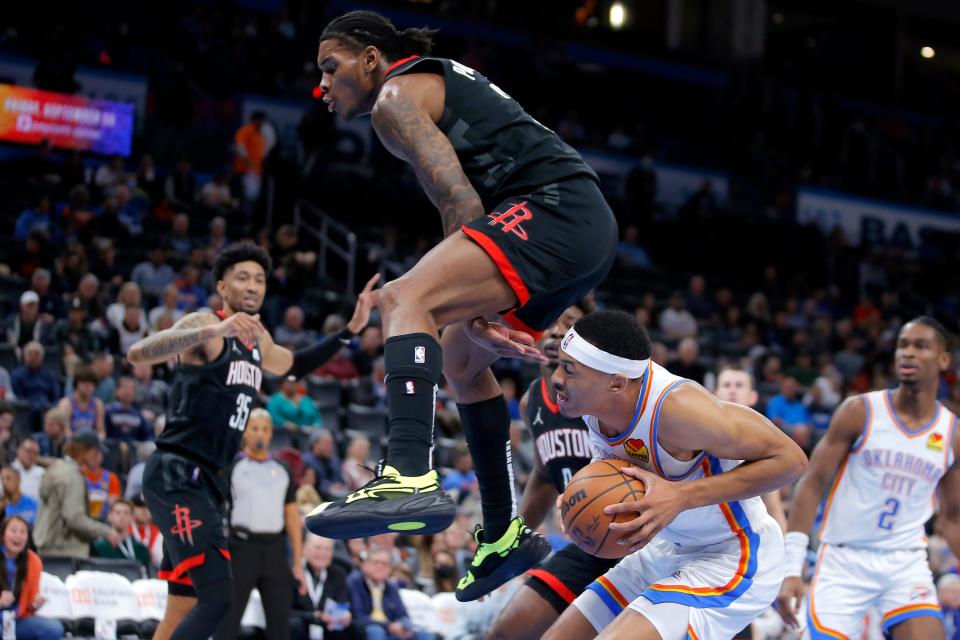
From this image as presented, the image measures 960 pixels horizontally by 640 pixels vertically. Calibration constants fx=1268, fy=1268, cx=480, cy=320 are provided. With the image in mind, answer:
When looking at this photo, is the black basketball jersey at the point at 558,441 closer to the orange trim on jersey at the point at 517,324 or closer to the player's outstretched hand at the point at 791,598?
the player's outstretched hand at the point at 791,598

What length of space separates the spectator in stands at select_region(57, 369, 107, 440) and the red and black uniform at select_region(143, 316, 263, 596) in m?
4.64

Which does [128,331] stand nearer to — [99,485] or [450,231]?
[99,485]

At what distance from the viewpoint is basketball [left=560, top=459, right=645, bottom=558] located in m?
4.86

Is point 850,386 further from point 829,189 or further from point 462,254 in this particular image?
point 462,254

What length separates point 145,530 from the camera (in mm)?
10742

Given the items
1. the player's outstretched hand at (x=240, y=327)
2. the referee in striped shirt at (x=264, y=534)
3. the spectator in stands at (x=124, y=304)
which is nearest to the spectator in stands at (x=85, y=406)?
the spectator in stands at (x=124, y=304)

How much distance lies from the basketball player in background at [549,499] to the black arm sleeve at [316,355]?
1162 mm

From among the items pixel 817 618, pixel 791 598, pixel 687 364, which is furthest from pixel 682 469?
pixel 687 364

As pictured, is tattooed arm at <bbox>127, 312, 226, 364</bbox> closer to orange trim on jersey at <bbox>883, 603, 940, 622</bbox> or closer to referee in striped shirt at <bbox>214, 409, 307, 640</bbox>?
referee in striped shirt at <bbox>214, 409, 307, 640</bbox>

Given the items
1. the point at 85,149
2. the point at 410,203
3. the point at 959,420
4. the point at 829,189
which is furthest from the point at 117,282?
the point at 829,189

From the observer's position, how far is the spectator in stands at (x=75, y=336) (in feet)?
41.7

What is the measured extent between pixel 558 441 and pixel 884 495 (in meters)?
2.08

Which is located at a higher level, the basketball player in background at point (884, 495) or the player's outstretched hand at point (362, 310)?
the player's outstretched hand at point (362, 310)

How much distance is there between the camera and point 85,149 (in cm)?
1741
